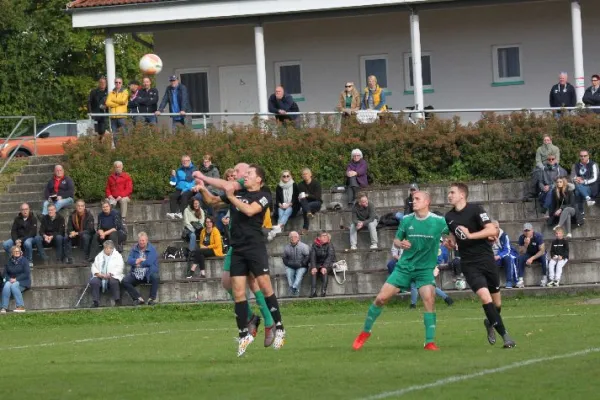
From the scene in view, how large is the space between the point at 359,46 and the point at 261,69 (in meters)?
3.84

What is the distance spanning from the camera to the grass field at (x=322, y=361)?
1134cm

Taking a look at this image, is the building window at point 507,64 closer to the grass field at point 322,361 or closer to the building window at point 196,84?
the building window at point 196,84

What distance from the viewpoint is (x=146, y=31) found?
34.9 metres

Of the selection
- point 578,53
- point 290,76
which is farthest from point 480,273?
point 290,76

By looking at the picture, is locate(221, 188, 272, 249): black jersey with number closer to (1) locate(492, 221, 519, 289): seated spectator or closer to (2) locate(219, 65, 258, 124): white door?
(1) locate(492, 221, 519, 289): seated spectator

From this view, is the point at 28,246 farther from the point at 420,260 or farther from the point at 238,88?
the point at 420,260

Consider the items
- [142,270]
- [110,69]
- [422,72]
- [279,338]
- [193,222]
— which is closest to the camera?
[279,338]

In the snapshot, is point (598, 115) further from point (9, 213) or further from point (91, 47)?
point (91, 47)

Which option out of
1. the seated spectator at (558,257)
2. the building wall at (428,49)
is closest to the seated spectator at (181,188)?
the building wall at (428,49)

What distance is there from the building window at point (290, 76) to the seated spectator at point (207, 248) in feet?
32.5

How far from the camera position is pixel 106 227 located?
92.7 ft

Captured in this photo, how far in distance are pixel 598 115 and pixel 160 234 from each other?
1039 cm

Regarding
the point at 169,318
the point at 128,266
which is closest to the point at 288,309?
the point at 169,318

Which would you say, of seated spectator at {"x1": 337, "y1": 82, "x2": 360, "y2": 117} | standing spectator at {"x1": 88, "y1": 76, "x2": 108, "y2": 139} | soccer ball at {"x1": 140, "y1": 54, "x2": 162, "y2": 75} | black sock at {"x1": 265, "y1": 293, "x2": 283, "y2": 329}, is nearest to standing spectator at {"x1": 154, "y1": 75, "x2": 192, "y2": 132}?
standing spectator at {"x1": 88, "y1": 76, "x2": 108, "y2": 139}
